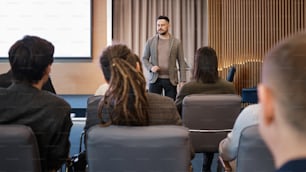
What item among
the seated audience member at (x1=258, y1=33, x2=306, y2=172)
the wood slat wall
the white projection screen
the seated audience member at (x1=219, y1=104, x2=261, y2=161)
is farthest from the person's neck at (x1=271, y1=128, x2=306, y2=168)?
the white projection screen

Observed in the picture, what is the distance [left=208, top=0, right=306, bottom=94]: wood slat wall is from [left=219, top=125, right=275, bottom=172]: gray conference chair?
3.48 meters

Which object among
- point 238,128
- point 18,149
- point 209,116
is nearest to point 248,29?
point 209,116

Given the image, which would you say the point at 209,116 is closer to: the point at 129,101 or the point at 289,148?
the point at 129,101

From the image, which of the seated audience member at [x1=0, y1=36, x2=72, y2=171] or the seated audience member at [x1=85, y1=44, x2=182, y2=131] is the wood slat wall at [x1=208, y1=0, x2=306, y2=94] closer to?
the seated audience member at [x1=85, y1=44, x2=182, y2=131]

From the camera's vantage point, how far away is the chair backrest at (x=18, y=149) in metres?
1.19

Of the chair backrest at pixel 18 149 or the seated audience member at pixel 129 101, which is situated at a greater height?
the seated audience member at pixel 129 101

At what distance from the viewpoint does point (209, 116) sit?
6.95ft

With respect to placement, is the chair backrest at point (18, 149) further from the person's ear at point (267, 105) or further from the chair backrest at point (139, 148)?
the person's ear at point (267, 105)

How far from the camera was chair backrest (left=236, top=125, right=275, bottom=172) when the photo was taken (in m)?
1.24

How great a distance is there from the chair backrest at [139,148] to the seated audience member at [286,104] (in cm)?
63

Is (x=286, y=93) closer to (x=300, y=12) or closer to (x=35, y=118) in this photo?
(x=35, y=118)

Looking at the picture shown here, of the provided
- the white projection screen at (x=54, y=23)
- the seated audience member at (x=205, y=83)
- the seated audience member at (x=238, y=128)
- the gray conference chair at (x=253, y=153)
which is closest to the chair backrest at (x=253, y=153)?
the gray conference chair at (x=253, y=153)

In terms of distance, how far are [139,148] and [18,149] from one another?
350 mm

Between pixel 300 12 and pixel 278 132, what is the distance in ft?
14.2
